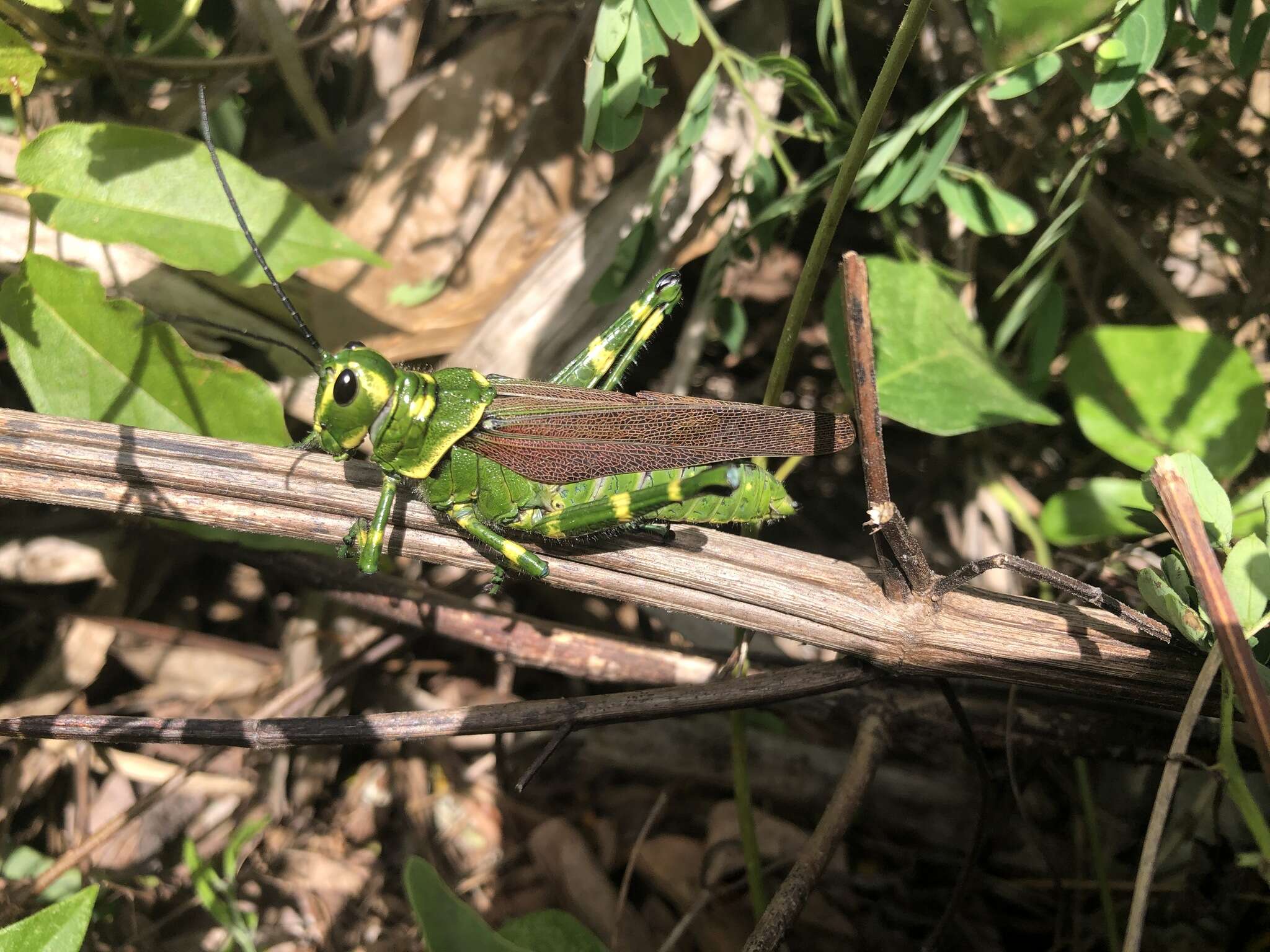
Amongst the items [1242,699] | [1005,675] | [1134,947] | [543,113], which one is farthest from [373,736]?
[543,113]

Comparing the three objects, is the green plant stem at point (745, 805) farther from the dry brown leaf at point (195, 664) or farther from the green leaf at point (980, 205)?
the dry brown leaf at point (195, 664)

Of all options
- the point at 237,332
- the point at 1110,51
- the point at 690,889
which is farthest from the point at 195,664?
the point at 1110,51

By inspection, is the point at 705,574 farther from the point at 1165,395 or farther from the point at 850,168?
the point at 1165,395

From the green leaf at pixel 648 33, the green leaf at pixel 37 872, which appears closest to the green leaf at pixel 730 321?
the green leaf at pixel 648 33

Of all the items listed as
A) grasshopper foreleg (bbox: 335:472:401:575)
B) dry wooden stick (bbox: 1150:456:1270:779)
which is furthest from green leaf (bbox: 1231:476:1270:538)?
grasshopper foreleg (bbox: 335:472:401:575)

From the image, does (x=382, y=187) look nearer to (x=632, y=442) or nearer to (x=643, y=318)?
(x=643, y=318)

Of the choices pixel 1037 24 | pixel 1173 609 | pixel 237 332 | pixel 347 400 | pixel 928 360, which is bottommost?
pixel 1173 609
